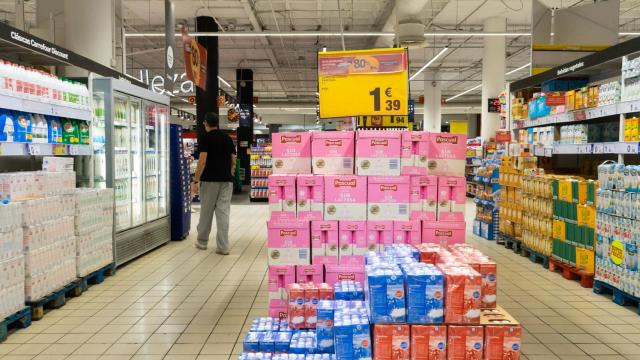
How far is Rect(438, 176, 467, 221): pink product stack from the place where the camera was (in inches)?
169

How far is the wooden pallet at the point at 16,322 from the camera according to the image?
4.28 meters

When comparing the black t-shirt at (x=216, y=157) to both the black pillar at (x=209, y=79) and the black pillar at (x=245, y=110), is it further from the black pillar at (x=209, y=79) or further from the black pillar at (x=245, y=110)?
the black pillar at (x=245, y=110)

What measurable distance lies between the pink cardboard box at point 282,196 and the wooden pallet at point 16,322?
2500 mm

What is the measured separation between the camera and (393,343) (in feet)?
8.68

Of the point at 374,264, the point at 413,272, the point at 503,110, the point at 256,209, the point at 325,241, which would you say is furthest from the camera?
the point at 256,209

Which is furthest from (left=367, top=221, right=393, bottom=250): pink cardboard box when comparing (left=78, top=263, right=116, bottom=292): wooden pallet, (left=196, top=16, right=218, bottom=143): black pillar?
(left=196, top=16, right=218, bottom=143): black pillar

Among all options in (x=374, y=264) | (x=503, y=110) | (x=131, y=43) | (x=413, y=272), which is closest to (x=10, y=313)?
(x=374, y=264)

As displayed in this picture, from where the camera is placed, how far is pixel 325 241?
4.22 metres

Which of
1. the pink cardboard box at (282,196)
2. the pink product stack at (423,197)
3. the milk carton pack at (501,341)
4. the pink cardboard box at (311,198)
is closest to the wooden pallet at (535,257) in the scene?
the pink product stack at (423,197)

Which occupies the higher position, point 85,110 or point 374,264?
point 85,110

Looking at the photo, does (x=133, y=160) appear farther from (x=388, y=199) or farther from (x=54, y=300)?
(x=388, y=199)

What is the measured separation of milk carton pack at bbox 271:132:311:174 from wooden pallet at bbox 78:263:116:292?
2.95 m

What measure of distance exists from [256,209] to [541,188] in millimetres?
9242

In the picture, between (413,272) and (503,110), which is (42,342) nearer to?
(413,272)
